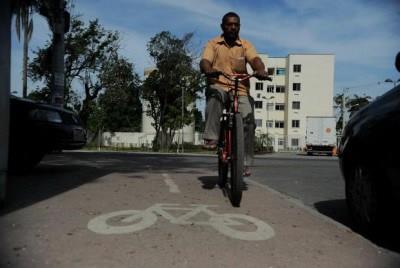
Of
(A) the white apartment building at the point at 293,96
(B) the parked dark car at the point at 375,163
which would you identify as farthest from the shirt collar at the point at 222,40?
(A) the white apartment building at the point at 293,96

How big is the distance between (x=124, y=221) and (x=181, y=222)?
19.1 inches

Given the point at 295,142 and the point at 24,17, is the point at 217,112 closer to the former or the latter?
the point at 24,17

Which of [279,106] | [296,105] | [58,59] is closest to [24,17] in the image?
[58,59]

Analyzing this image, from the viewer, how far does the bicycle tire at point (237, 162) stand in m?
5.31

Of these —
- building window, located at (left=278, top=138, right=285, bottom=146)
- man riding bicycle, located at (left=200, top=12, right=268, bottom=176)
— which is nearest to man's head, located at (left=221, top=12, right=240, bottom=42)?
man riding bicycle, located at (left=200, top=12, right=268, bottom=176)

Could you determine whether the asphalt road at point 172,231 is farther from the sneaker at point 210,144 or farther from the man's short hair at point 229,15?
the man's short hair at point 229,15

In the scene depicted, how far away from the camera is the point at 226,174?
650 cm

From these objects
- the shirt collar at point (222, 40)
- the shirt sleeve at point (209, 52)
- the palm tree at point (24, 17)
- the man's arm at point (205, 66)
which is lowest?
the man's arm at point (205, 66)

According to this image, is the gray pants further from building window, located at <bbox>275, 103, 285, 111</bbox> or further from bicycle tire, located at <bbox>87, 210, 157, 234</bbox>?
building window, located at <bbox>275, 103, 285, 111</bbox>

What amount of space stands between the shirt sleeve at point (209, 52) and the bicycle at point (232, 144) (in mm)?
457

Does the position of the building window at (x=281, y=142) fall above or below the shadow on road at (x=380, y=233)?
above

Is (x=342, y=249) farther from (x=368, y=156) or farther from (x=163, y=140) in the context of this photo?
(x=163, y=140)

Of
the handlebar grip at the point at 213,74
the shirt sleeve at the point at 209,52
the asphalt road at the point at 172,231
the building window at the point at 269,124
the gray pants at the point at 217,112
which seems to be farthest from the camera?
the building window at the point at 269,124

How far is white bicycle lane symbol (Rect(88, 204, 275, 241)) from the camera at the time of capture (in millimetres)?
4195
